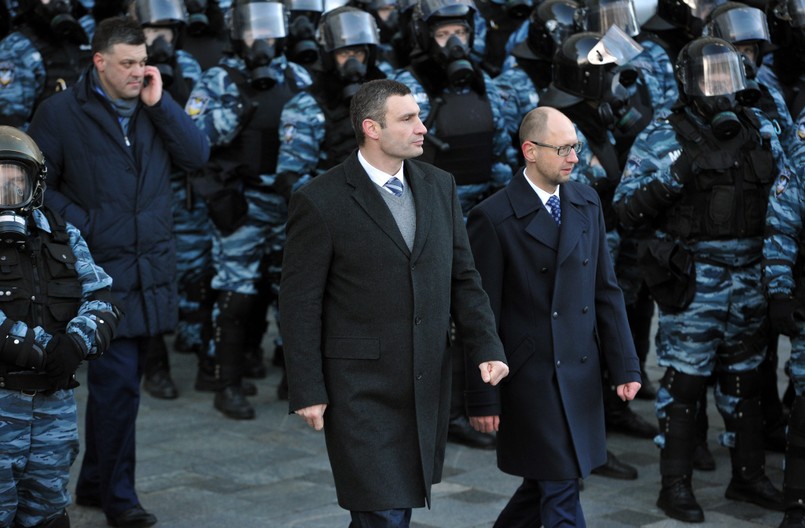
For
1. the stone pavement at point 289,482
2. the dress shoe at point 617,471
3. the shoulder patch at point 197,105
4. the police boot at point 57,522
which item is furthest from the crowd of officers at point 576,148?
the police boot at point 57,522

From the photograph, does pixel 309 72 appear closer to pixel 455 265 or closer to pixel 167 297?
pixel 167 297

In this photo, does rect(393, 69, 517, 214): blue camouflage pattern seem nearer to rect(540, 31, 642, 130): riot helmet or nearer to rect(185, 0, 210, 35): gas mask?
rect(540, 31, 642, 130): riot helmet

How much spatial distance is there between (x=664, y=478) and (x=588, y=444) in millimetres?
1256

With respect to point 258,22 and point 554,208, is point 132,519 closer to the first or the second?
point 554,208

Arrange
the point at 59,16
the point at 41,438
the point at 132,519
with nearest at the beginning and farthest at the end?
the point at 41,438 < the point at 132,519 < the point at 59,16

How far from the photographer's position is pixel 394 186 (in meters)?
4.45

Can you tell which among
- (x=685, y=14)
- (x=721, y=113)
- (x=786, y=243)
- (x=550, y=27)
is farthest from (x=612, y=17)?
(x=786, y=243)

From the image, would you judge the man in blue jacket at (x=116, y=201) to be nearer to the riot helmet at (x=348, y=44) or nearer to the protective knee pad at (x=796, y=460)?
the riot helmet at (x=348, y=44)

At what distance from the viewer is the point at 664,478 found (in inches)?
234

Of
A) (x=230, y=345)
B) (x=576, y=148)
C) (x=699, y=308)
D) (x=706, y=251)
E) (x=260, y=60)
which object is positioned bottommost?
(x=230, y=345)

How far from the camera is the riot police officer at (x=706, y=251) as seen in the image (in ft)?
19.2

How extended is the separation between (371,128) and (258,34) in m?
3.40

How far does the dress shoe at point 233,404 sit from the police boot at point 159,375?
0.40 meters

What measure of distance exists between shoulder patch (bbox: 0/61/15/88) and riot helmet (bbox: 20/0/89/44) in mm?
345
